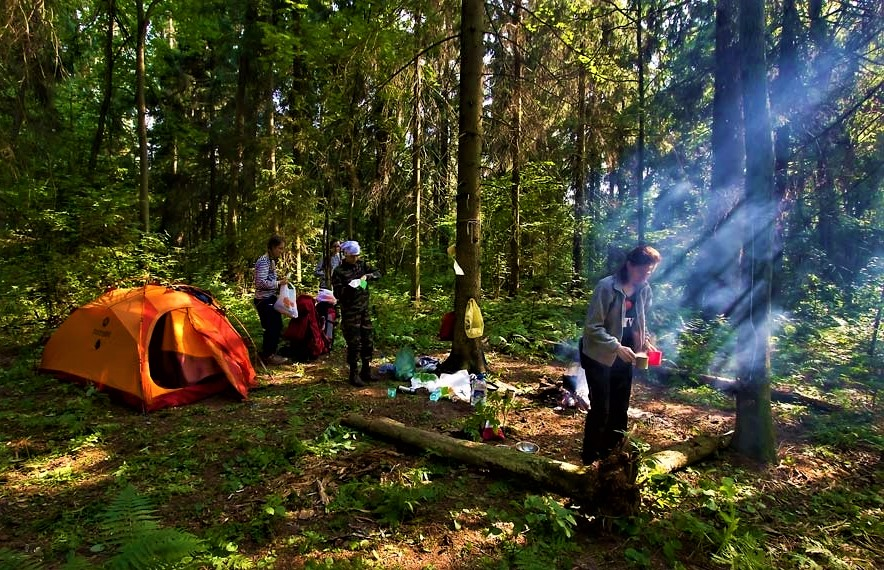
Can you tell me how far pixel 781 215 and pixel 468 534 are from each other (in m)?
9.25

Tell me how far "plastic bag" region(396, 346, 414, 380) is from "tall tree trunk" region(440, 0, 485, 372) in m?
0.79

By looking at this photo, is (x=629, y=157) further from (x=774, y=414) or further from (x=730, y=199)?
(x=774, y=414)

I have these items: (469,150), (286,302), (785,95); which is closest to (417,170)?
(469,150)

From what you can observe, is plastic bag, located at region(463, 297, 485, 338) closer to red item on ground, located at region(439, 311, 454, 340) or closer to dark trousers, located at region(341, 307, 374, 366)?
red item on ground, located at region(439, 311, 454, 340)

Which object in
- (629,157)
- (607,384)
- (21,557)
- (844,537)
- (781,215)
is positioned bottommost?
(844,537)

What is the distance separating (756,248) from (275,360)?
6.25m

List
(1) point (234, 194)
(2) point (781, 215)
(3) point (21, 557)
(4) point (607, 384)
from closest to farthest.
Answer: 1. (3) point (21, 557)
2. (4) point (607, 384)
3. (2) point (781, 215)
4. (1) point (234, 194)

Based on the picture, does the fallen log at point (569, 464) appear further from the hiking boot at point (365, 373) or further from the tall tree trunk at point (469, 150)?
the tall tree trunk at point (469, 150)

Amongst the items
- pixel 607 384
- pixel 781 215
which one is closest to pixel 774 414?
pixel 607 384

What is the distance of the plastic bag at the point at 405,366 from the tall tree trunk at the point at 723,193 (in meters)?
6.76

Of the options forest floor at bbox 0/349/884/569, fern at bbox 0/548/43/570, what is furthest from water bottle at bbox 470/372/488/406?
fern at bbox 0/548/43/570

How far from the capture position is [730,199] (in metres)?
9.77

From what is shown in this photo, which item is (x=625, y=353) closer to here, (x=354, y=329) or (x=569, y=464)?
(x=569, y=464)

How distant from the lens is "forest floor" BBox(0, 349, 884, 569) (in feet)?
9.79
